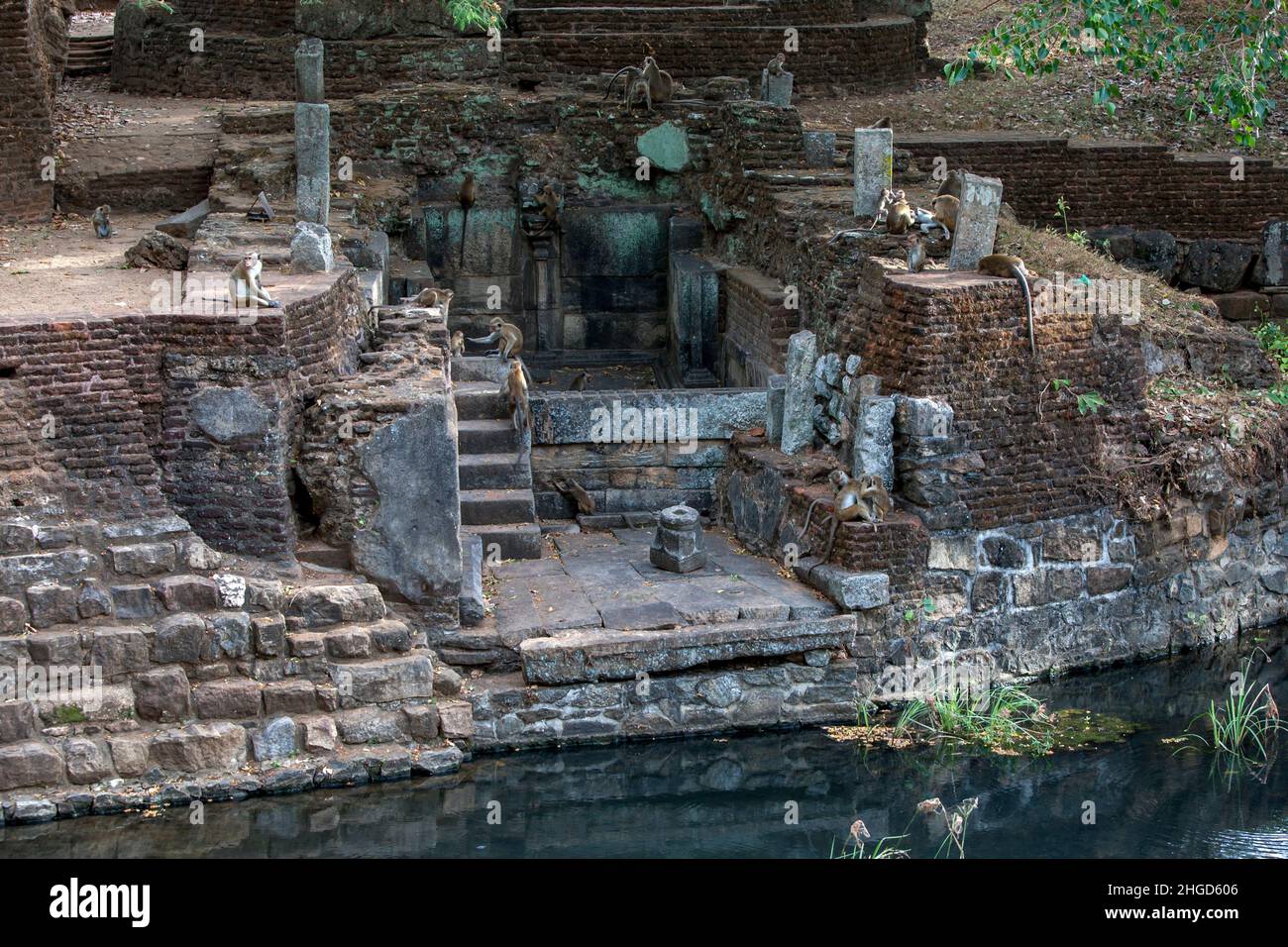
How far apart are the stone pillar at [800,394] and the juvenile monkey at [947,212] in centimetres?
148

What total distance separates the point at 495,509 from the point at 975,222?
4.36 metres

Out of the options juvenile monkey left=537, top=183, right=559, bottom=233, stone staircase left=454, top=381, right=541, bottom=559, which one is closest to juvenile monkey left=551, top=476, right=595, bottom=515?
stone staircase left=454, top=381, right=541, bottom=559

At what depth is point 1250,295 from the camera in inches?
765

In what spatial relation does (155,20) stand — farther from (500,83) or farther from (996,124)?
(996,124)

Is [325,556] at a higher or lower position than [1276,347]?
lower

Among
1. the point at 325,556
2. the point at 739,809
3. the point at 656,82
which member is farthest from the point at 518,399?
the point at 656,82

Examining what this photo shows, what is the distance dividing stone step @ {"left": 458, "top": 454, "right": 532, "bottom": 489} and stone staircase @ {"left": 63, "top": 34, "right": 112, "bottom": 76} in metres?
12.8

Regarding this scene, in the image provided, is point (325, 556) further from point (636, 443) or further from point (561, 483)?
point (636, 443)

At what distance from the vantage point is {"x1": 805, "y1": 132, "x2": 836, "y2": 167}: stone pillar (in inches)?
699

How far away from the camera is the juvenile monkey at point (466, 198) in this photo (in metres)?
19.4

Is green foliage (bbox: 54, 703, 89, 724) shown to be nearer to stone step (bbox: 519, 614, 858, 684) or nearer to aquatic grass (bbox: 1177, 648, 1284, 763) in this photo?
stone step (bbox: 519, 614, 858, 684)

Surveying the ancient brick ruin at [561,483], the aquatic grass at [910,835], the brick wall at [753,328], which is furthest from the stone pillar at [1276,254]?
the aquatic grass at [910,835]

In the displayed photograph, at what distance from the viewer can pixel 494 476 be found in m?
14.0

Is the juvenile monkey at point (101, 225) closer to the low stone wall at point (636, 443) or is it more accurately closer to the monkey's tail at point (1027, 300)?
the low stone wall at point (636, 443)
